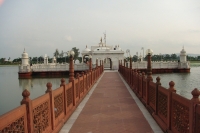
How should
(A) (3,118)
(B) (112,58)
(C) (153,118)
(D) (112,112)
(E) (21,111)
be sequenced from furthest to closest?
(B) (112,58), (D) (112,112), (C) (153,118), (E) (21,111), (A) (3,118)

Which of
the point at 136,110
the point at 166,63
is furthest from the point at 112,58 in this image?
the point at 136,110

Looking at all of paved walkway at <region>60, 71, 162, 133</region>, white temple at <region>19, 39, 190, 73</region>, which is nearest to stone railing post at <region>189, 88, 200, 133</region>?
paved walkway at <region>60, 71, 162, 133</region>

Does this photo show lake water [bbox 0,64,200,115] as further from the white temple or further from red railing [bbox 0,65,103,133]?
red railing [bbox 0,65,103,133]

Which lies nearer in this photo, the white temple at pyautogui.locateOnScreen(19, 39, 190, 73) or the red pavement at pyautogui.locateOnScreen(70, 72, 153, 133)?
the red pavement at pyautogui.locateOnScreen(70, 72, 153, 133)

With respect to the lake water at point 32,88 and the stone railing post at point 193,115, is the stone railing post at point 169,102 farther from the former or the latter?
the lake water at point 32,88

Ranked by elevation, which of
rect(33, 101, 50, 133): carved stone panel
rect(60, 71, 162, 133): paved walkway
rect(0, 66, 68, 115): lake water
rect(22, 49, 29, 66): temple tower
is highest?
rect(22, 49, 29, 66): temple tower

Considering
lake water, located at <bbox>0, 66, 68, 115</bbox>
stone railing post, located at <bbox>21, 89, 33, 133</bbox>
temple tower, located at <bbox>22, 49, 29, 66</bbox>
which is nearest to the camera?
stone railing post, located at <bbox>21, 89, 33, 133</bbox>

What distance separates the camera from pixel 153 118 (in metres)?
5.74

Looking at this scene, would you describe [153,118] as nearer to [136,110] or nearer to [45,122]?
[136,110]

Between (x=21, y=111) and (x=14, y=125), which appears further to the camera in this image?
(x=21, y=111)

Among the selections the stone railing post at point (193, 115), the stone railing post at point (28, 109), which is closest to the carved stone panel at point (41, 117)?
the stone railing post at point (28, 109)

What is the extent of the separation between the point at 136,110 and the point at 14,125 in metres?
4.81

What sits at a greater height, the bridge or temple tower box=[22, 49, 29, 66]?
temple tower box=[22, 49, 29, 66]

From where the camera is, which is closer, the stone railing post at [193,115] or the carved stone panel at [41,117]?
the stone railing post at [193,115]
